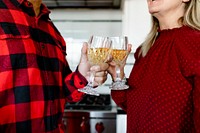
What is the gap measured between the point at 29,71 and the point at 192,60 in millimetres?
504

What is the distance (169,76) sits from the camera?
2.77 ft

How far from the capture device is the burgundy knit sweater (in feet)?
2.62

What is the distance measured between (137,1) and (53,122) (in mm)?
1574

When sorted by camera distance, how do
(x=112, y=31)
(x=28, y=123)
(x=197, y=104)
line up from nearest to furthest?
(x=197, y=104) < (x=28, y=123) < (x=112, y=31)

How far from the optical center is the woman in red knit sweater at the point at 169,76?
81 centimetres

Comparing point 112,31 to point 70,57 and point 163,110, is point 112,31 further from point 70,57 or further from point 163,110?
point 163,110

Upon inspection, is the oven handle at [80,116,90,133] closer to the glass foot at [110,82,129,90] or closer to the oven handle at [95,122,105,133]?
the oven handle at [95,122,105,133]

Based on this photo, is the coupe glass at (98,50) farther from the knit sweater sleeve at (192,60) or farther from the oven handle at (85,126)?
the oven handle at (85,126)

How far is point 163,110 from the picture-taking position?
0.84 metres

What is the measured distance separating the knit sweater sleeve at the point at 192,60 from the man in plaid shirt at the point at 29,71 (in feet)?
0.89

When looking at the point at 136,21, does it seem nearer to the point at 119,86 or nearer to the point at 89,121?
the point at 89,121

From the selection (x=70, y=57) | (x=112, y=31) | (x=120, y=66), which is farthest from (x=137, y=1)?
(x=120, y=66)

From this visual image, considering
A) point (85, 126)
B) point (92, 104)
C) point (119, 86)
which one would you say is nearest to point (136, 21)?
point (92, 104)

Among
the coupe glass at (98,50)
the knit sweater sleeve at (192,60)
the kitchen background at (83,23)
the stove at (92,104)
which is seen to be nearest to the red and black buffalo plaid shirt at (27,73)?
the coupe glass at (98,50)
